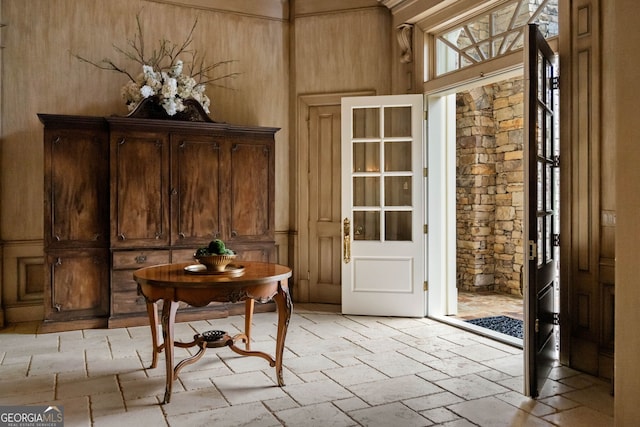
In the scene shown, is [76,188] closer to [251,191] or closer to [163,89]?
[163,89]

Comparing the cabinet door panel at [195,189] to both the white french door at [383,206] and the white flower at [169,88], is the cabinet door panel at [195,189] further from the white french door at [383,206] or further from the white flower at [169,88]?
the white french door at [383,206]

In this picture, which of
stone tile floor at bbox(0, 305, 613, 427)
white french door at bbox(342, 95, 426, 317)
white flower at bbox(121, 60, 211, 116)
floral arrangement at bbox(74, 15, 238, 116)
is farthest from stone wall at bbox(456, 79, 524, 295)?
white flower at bbox(121, 60, 211, 116)

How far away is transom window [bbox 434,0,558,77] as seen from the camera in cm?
434

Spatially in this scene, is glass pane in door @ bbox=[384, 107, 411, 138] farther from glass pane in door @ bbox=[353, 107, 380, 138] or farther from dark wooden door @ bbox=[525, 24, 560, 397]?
dark wooden door @ bbox=[525, 24, 560, 397]

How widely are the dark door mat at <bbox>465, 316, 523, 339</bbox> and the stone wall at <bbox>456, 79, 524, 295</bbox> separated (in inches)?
71.4

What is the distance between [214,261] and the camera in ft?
10.9

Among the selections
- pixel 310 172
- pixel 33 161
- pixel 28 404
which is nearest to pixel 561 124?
pixel 310 172

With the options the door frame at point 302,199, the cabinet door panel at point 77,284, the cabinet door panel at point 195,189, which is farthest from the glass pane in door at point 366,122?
the cabinet door panel at point 77,284

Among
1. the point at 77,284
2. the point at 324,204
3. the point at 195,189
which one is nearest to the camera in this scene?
the point at 77,284

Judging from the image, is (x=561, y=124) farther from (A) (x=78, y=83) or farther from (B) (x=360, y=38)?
(A) (x=78, y=83)

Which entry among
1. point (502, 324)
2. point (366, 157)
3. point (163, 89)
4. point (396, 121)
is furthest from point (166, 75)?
point (502, 324)

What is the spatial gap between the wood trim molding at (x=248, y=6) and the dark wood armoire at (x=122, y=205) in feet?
5.04

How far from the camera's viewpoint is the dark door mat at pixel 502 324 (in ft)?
16.0

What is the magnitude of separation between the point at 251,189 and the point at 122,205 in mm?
1318
